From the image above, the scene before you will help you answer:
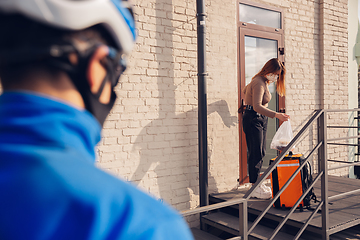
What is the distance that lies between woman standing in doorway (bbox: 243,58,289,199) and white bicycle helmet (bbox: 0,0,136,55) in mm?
3184

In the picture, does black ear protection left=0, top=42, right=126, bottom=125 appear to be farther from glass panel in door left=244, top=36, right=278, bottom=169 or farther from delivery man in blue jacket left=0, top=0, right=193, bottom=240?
glass panel in door left=244, top=36, right=278, bottom=169

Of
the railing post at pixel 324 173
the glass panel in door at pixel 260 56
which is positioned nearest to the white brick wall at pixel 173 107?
the glass panel in door at pixel 260 56

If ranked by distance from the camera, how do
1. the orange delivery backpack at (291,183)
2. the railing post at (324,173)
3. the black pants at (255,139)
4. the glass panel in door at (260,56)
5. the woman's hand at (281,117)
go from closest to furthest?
the railing post at (324,173) < the orange delivery backpack at (291,183) < the woman's hand at (281,117) < the black pants at (255,139) < the glass panel in door at (260,56)

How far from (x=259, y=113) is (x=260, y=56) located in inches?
56.0

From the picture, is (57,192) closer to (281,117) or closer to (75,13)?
(75,13)

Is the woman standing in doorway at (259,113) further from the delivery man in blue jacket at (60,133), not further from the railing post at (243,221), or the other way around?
the delivery man in blue jacket at (60,133)

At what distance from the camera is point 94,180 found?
41 cm

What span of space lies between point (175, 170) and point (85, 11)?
338 cm

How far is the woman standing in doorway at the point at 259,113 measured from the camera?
363cm

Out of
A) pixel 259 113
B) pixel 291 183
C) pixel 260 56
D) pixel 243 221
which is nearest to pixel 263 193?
pixel 291 183

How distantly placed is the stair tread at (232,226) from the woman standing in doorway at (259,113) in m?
0.47

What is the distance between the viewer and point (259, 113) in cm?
366

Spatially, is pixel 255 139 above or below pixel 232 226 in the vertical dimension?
above

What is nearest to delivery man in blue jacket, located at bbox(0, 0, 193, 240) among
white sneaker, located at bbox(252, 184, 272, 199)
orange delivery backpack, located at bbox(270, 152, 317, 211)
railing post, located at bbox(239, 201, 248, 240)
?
railing post, located at bbox(239, 201, 248, 240)
